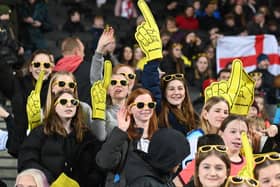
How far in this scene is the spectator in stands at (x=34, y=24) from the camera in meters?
14.3

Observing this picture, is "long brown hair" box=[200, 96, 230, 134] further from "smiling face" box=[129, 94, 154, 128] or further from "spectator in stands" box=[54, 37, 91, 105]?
"spectator in stands" box=[54, 37, 91, 105]

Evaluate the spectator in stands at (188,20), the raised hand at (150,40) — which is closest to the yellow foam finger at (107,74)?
the raised hand at (150,40)

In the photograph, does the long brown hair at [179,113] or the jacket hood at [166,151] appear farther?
the long brown hair at [179,113]

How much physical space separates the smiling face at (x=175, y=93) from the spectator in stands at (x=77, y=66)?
89 centimetres

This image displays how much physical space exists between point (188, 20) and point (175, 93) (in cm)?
877

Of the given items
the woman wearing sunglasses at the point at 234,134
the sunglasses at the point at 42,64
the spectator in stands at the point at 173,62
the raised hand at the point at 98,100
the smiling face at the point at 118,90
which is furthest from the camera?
the spectator in stands at the point at 173,62

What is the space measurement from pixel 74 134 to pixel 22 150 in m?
0.43

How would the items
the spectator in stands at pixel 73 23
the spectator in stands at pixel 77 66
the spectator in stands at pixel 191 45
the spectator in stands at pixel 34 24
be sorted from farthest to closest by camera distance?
the spectator in stands at pixel 73 23, the spectator in stands at pixel 191 45, the spectator in stands at pixel 34 24, the spectator in stands at pixel 77 66

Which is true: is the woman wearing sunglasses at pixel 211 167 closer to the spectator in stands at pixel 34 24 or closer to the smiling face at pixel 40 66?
the smiling face at pixel 40 66

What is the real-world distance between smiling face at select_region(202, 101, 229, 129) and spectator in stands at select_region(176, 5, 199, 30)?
351 inches

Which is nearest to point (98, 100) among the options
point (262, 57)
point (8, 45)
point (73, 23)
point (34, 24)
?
point (8, 45)

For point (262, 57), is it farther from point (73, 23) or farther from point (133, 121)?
point (133, 121)

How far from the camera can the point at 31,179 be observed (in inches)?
265

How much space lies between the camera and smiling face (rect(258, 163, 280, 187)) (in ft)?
20.8
